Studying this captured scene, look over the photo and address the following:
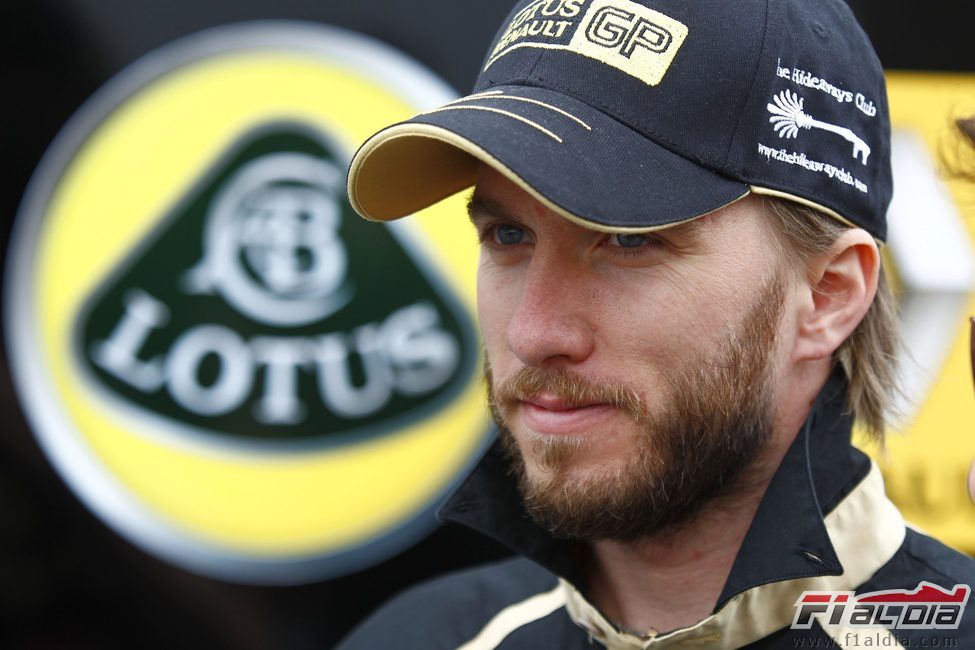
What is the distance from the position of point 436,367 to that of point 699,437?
92 cm

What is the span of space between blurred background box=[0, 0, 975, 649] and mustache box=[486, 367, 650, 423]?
0.86 metres

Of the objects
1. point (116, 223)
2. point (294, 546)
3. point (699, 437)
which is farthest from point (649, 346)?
point (116, 223)

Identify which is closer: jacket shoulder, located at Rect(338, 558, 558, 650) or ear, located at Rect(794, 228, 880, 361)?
ear, located at Rect(794, 228, 880, 361)

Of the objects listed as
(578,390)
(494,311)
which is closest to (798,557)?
(578,390)

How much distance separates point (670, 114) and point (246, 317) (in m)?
1.09

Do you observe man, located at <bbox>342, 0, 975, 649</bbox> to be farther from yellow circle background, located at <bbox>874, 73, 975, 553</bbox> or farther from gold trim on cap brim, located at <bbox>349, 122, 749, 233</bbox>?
yellow circle background, located at <bbox>874, 73, 975, 553</bbox>

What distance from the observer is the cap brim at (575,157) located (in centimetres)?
104

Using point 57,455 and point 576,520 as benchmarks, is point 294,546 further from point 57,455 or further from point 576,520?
point 576,520

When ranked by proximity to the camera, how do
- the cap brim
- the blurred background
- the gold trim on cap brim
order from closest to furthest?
the cap brim → the gold trim on cap brim → the blurred background

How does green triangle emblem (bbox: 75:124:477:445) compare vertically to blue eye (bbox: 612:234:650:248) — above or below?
below

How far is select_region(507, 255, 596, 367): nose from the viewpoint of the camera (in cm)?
112

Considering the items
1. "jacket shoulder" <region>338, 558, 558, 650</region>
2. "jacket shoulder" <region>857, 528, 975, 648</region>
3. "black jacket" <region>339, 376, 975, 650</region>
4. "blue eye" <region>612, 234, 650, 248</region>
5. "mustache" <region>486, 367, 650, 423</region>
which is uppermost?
"blue eye" <region>612, 234, 650, 248</region>

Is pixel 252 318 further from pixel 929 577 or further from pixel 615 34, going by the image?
pixel 929 577

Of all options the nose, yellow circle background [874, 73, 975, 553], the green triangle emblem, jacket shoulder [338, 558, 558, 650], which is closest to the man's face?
the nose
